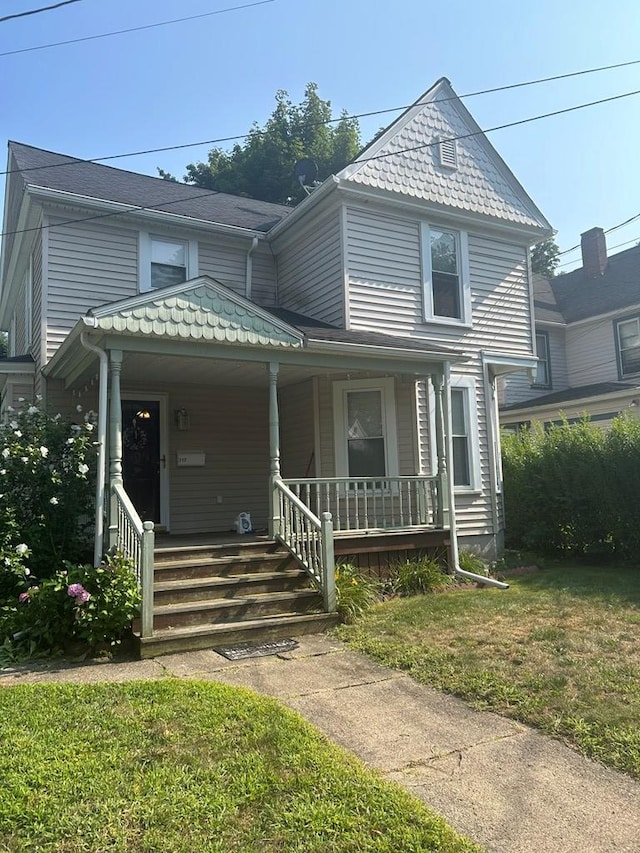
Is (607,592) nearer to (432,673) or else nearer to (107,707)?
(432,673)

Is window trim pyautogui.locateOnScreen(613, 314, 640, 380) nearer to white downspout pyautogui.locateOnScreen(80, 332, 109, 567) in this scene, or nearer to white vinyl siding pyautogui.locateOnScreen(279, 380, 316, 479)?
white vinyl siding pyautogui.locateOnScreen(279, 380, 316, 479)

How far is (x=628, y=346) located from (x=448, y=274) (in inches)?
377

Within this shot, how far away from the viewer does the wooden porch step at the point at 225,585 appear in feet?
21.5

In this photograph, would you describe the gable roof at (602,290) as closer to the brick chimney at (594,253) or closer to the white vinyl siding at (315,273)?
the brick chimney at (594,253)

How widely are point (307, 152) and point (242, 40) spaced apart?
→ 23.3 m

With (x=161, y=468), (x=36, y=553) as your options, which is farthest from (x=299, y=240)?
(x=36, y=553)

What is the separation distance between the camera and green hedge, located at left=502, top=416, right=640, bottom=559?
10266 mm

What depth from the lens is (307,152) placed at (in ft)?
101

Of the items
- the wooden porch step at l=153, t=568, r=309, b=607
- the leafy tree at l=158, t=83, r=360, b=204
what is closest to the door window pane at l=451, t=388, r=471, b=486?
the wooden porch step at l=153, t=568, r=309, b=607

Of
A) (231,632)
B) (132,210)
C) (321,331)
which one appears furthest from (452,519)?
(132,210)

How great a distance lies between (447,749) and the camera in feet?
12.2

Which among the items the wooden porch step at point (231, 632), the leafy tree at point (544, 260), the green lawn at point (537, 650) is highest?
the leafy tree at point (544, 260)

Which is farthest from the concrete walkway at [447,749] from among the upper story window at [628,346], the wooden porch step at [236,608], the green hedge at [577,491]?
the upper story window at [628,346]

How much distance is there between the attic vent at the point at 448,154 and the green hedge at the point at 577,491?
5142 millimetres
